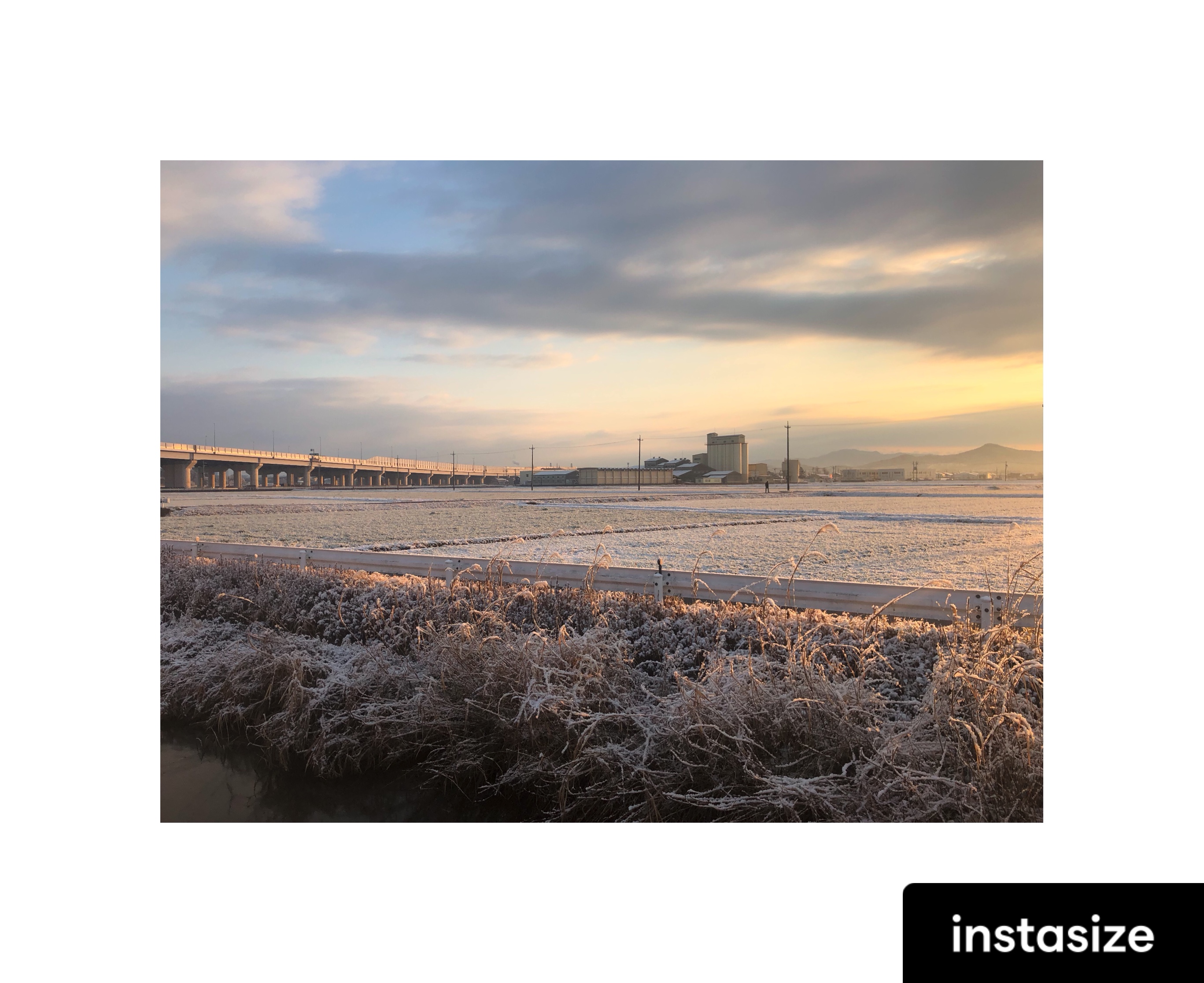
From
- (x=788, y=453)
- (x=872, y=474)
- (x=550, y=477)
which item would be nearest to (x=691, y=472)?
(x=788, y=453)

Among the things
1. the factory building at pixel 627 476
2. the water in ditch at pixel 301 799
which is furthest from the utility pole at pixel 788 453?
the water in ditch at pixel 301 799

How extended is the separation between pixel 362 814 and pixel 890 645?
11.9 feet

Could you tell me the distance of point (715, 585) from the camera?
5.88 meters

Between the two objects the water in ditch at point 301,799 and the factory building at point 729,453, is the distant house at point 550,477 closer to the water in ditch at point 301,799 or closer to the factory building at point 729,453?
the factory building at point 729,453

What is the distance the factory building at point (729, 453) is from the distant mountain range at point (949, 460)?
0.51 m

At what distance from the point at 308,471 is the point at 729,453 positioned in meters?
4.92

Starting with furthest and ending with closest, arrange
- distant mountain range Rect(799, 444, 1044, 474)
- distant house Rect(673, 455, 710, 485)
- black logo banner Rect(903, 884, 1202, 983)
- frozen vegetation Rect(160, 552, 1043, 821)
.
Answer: distant house Rect(673, 455, 710, 485) → distant mountain range Rect(799, 444, 1044, 474) → frozen vegetation Rect(160, 552, 1043, 821) → black logo banner Rect(903, 884, 1202, 983)

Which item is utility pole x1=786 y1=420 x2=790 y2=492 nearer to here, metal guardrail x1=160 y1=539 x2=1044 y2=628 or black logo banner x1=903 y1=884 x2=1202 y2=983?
metal guardrail x1=160 y1=539 x2=1044 y2=628

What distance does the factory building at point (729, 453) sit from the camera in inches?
233

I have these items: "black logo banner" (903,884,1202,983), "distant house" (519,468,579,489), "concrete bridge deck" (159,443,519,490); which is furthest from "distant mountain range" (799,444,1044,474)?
"concrete bridge deck" (159,443,519,490)

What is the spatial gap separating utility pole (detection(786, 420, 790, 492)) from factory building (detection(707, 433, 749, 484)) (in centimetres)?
33

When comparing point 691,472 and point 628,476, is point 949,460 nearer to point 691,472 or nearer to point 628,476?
point 691,472

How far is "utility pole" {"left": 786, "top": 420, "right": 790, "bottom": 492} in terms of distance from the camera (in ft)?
18.1
